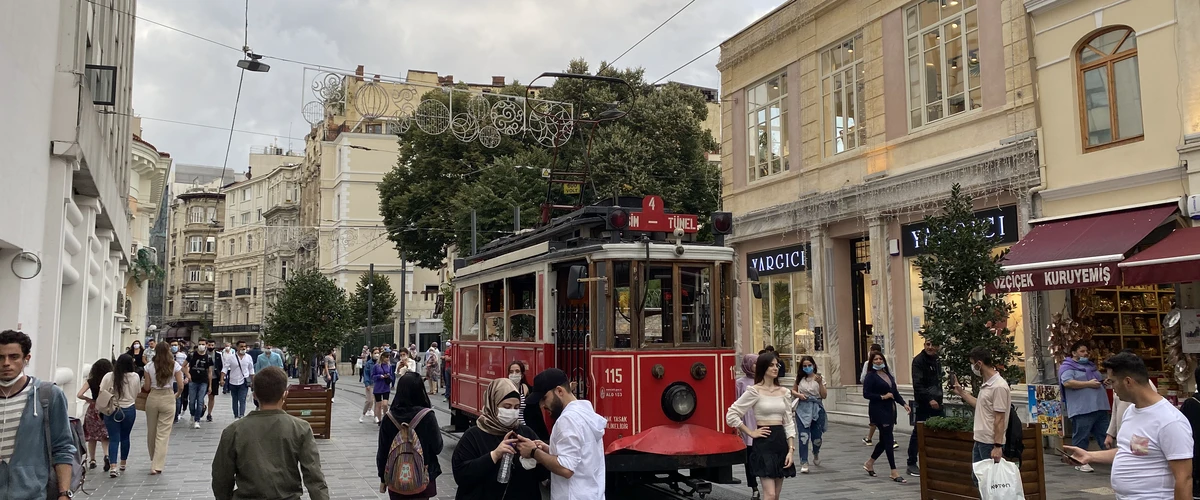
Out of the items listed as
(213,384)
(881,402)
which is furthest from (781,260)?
(213,384)

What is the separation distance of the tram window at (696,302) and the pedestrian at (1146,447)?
513 cm

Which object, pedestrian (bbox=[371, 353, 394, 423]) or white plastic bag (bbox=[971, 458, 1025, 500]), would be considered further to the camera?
pedestrian (bbox=[371, 353, 394, 423])

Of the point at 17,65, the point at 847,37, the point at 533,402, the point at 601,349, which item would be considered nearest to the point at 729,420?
the point at 601,349

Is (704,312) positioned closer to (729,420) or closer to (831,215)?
(729,420)

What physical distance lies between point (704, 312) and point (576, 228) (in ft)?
5.85

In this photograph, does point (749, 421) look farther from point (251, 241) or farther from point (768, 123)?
point (251, 241)

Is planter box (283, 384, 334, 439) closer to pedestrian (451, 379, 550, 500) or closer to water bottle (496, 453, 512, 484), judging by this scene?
pedestrian (451, 379, 550, 500)

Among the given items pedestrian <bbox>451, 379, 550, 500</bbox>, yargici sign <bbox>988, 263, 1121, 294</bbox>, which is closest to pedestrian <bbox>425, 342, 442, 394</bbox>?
yargici sign <bbox>988, 263, 1121, 294</bbox>

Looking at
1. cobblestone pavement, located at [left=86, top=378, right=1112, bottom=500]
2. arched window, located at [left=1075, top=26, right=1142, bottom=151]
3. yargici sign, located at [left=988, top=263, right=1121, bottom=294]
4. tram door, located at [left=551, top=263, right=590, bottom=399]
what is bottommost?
cobblestone pavement, located at [left=86, top=378, right=1112, bottom=500]

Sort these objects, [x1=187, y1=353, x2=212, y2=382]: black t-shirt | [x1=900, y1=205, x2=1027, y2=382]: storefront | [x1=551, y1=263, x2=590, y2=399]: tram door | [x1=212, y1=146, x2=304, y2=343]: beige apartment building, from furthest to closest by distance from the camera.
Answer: [x1=212, y1=146, x2=304, y2=343]: beige apartment building, [x1=187, y1=353, x2=212, y2=382]: black t-shirt, [x1=900, y1=205, x2=1027, y2=382]: storefront, [x1=551, y1=263, x2=590, y2=399]: tram door

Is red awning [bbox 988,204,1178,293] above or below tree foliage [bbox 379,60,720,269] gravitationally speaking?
below

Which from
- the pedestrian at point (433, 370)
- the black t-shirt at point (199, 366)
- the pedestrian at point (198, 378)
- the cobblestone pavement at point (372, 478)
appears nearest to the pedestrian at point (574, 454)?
the cobblestone pavement at point (372, 478)

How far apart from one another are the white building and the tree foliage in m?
14.4

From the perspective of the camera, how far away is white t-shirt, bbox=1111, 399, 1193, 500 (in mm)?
4711
